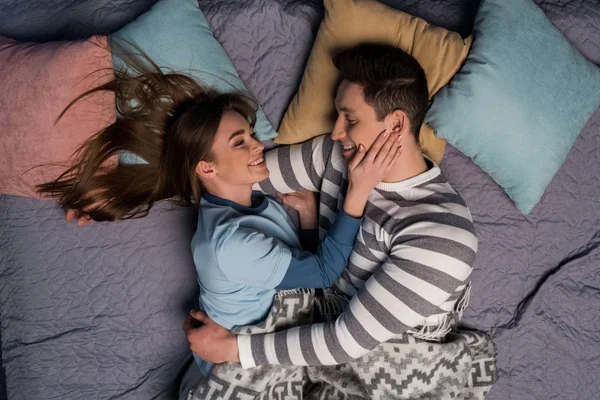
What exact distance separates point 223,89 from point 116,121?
32 centimetres

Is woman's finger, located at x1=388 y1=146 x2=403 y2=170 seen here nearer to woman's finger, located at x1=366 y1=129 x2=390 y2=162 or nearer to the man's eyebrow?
woman's finger, located at x1=366 y1=129 x2=390 y2=162

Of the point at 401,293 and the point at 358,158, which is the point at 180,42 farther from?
the point at 401,293

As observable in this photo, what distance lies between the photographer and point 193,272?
1744 mm

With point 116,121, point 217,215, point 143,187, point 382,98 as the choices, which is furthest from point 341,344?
point 116,121

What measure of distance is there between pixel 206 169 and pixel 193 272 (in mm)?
405

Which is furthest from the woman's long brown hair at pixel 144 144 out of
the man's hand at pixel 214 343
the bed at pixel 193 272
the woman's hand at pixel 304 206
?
the man's hand at pixel 214 343

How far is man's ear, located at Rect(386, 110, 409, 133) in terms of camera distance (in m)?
1.39

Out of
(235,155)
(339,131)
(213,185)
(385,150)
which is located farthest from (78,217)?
(385,150)

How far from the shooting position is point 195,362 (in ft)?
5.53

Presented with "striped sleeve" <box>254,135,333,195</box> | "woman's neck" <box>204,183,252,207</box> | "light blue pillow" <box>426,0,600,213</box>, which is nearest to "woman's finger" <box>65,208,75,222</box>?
"woman's neck" <box>204,183,252,207</box>

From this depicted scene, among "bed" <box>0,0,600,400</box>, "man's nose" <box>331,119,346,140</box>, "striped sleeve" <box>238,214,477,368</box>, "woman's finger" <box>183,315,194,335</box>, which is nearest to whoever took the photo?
"striped sleeve" <box>238,214,477,368</box>

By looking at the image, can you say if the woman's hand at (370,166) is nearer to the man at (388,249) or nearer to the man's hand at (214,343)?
the man at (388,249)

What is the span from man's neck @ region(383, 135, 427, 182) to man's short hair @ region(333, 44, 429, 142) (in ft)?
0.12

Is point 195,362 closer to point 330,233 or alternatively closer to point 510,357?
point 330,233
